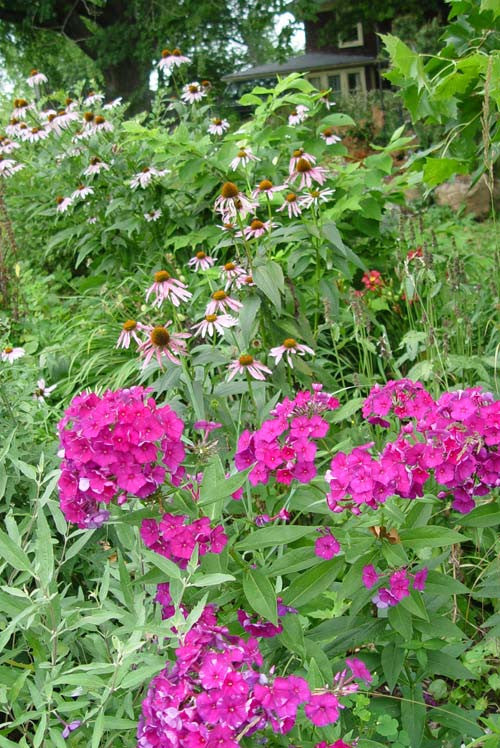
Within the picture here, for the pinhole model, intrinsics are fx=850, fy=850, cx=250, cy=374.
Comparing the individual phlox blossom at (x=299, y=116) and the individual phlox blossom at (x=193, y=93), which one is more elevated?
the individual phlox blossom at (x=193, y=93)

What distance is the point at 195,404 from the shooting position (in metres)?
2.26

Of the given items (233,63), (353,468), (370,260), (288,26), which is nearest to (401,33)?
(288,26)

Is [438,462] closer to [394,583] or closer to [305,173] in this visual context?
[394,583]

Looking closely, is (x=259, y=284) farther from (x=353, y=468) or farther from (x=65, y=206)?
(x=65, y=206)

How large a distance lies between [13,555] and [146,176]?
11.3ft

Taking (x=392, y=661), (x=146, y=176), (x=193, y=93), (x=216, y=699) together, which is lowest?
(x=392, y=661)

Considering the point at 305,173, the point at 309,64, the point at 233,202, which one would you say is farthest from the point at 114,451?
the point at 309,64

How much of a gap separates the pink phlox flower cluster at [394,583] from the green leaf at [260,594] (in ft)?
0.60

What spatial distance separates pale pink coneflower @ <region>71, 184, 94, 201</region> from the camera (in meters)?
4.74

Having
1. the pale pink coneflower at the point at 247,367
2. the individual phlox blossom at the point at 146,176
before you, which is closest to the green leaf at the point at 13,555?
the pale pink coneflower at the point at 247,367

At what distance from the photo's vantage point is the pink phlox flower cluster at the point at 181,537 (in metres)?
1.40

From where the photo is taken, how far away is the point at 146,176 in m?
4.52

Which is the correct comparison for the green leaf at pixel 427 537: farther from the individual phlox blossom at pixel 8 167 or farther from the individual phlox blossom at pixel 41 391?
the individual phlox blossom at pixel 8 167

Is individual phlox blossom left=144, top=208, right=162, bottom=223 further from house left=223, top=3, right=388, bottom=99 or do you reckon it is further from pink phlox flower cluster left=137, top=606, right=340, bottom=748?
house left=223, top=3, right=388, bottom=99
